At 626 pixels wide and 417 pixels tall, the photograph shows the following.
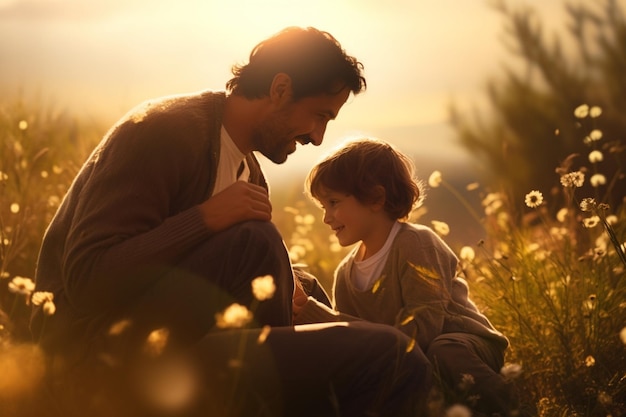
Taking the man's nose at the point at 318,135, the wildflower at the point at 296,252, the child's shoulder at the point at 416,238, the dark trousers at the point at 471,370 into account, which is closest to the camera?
the dark trousers at the point at 471,370

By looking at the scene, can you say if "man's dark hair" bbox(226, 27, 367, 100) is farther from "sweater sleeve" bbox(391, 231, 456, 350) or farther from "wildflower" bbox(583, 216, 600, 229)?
"wildflower" bbox(583, 216, 600, 229)

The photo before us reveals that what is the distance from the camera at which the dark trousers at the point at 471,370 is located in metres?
3.47

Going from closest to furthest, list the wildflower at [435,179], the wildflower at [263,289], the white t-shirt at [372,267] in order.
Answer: the wildflower at [263,289] < the white t-shirt at [372,267] < the wildflower at [435,179]

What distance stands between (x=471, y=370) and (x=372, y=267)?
722mm

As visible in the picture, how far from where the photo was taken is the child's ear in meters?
3.98

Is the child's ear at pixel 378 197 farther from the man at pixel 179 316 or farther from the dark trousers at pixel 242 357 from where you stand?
the dark trousers at pixel 242 357

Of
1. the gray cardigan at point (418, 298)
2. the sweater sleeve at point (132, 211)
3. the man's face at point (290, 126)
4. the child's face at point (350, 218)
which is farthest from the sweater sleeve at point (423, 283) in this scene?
the sweater sleeve at point (132, 211)

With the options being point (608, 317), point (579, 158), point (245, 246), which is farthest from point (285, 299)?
point (579, 158)

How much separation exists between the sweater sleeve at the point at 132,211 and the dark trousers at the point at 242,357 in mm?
83

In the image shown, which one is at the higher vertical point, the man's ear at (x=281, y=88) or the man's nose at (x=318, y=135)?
the man's ear at (x=281, y=88)

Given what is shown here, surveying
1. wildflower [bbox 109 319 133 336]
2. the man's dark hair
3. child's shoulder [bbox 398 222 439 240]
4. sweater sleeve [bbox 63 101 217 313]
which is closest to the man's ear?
the man's dark hair

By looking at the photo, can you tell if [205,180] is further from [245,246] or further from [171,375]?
[171,375]

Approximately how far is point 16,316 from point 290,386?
209 cm

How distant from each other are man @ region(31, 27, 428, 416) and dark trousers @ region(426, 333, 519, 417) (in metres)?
0.66
